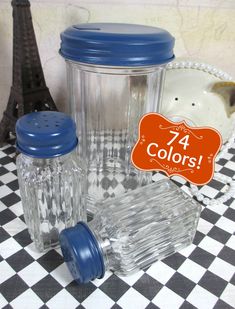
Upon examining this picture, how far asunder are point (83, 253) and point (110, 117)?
0.96 feet

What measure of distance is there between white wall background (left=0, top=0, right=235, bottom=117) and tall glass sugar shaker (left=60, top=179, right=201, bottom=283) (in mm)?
375

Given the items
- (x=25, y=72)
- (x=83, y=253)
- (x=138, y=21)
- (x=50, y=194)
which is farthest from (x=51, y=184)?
(x=138, y=21)

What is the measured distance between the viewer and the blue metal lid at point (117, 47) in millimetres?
363

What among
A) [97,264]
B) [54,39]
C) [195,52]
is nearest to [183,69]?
[195,52]

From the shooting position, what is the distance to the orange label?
373mm

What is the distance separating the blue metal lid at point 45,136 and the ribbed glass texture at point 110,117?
107 millimetres

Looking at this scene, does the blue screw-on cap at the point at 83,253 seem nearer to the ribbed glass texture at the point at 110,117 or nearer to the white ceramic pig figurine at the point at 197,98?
the ribbed glass texture at the point at 110,117

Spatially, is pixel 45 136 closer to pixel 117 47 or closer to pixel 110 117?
pixel 117 47

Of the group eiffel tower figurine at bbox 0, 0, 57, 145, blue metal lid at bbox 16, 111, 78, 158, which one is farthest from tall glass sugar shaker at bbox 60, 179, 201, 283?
eiffel tower figurine at bbox 0, 0, 57, 145

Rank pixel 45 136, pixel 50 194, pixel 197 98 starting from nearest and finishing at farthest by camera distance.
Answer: pixel 45 136
pixel 50 194
pixel 197 98

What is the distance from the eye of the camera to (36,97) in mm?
594

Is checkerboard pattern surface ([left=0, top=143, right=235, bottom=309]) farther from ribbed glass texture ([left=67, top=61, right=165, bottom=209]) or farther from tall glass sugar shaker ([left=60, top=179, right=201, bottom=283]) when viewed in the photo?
ribbed glass texture ([left=67, top=61, right=165, bottom=209])

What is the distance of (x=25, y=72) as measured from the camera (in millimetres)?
557

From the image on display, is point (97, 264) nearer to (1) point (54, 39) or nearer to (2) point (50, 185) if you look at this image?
(2) point (50, 185)
